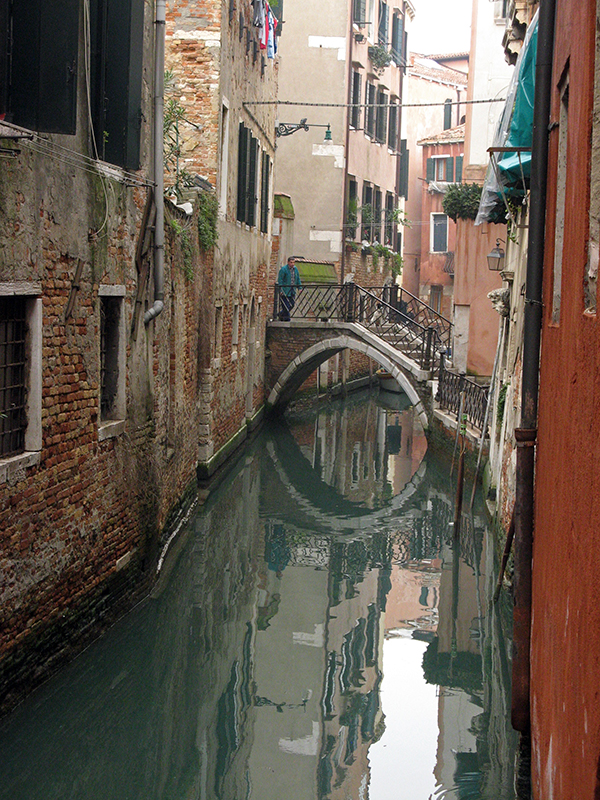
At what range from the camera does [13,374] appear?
566 cm

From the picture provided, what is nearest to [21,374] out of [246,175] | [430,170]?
[246,175]

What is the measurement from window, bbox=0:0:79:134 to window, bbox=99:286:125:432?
2.28m

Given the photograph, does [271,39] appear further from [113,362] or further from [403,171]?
[403,171]

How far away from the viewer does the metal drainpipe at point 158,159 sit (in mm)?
8273

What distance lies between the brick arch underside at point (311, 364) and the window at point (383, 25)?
442 inches

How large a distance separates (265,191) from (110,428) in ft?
38.5

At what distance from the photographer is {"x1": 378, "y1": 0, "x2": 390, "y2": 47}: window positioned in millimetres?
26344

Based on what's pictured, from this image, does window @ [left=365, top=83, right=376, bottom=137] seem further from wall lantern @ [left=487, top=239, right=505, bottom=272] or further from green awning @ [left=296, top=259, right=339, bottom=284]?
wall lantern @ [left=487, top=239, right=505, bottom=272]

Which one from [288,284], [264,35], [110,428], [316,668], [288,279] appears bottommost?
[316,668]

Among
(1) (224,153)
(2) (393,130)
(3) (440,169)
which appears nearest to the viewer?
(1) (224,153)

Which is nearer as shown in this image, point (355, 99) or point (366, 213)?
point (355, 99)

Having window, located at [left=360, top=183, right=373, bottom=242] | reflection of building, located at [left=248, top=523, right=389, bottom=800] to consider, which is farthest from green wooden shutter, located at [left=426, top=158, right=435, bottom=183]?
reflection of building, located at [left=248, top=523, right=389, bottom=800]

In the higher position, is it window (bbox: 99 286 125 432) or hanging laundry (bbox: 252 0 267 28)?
hanging laundry (bbox: 252 0 267 28)

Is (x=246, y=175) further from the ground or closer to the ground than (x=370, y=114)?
closer to the ground
